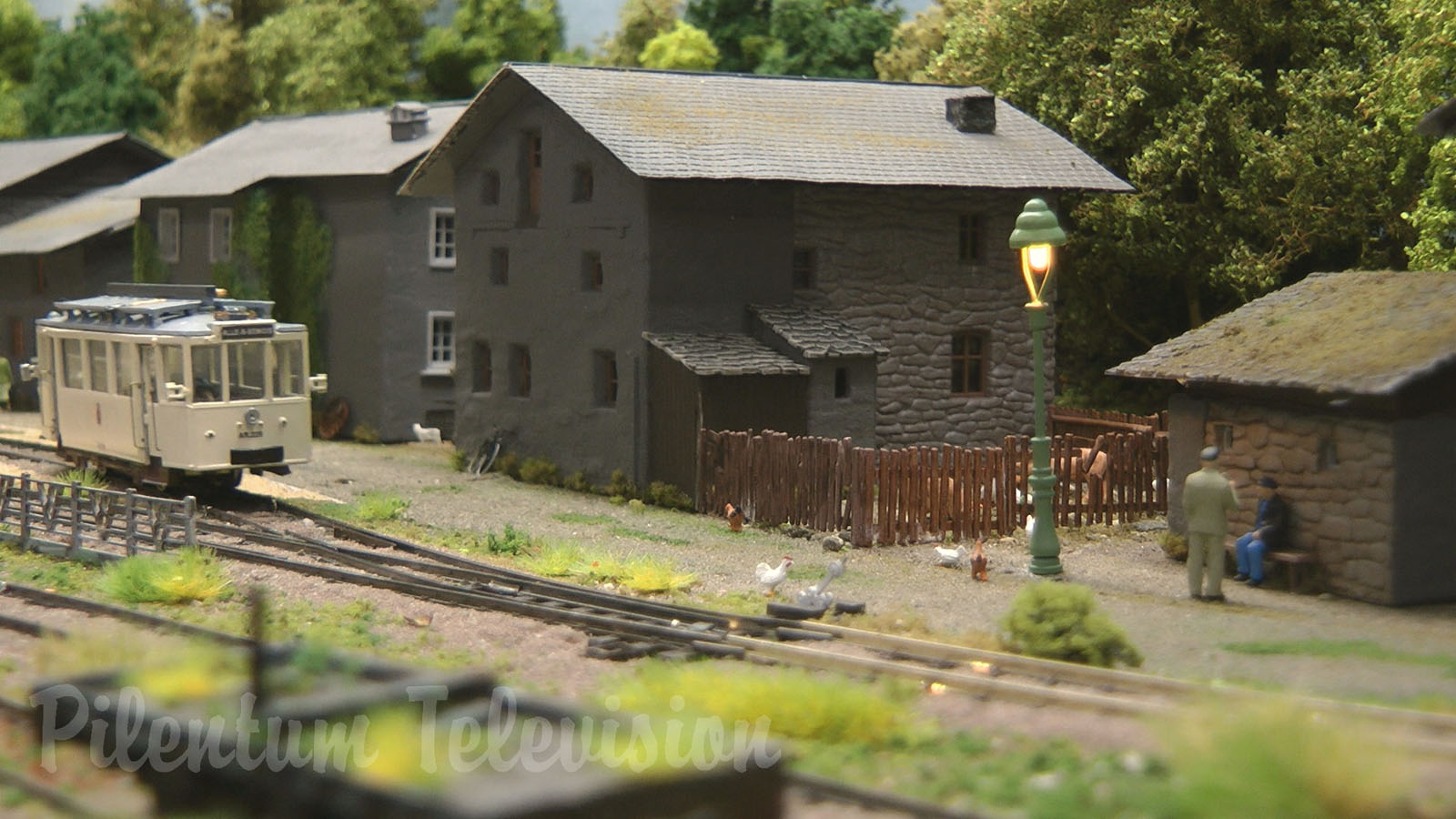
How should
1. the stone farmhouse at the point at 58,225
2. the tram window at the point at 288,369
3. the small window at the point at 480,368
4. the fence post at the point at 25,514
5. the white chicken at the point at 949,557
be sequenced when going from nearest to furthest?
1. the white chicken at the point at 949,557
2. the fence post at the point at 25,514
3. the tram window at the point at 288,369
4. the small window at the point at 480,368
5. the stone farmhouse at the point at 58,225

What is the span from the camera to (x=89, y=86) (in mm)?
61344

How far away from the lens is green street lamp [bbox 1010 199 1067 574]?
18672 mm

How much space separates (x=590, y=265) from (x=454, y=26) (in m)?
34.6

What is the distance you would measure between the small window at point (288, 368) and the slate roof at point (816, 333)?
25.0ft

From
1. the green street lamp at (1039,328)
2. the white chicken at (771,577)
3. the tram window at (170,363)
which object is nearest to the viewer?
the white chicken at (771,577)

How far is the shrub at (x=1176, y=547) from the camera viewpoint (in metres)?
20.1

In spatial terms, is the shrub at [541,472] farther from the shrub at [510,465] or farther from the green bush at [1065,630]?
the green bush at [1065,630]

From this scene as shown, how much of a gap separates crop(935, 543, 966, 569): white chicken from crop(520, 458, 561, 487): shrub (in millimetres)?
9984

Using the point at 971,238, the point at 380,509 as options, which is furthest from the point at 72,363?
the point at 971,238

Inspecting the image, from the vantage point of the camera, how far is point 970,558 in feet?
66.9

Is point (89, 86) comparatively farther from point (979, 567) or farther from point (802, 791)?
point (802, 791)

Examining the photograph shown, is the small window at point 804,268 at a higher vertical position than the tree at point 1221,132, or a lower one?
lower

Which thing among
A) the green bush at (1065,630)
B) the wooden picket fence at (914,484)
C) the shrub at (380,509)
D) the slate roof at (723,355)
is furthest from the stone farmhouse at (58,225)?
the green bush at (1065,630)

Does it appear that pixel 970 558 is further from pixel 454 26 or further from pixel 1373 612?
pixel 454 26
